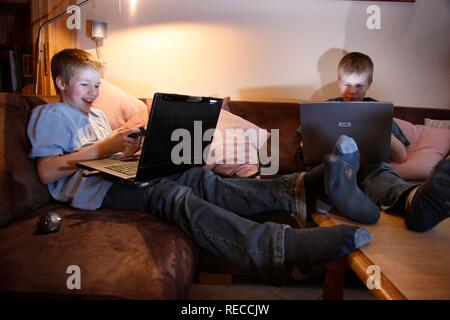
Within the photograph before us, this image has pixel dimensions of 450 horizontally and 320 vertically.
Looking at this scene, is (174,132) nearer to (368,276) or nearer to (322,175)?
(322,175)

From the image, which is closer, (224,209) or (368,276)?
(368,276)

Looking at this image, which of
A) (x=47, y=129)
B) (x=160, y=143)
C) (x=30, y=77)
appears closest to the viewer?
(x=160, y=143)

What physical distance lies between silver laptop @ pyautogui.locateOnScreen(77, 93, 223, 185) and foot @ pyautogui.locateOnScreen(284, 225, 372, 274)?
1.42 feet

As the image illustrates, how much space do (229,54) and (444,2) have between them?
51.9 inches

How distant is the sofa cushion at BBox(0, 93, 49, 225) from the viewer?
1021 millimetres

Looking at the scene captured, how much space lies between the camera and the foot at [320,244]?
0.78 metres

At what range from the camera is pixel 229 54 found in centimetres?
203

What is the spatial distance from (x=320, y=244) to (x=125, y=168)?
63 cm

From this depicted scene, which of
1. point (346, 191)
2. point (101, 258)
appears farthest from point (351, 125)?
point (101, 258)

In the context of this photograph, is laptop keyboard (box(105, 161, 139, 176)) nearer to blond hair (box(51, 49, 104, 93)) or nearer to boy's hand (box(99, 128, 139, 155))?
boy's hand (box(99, 128, 139, 155))

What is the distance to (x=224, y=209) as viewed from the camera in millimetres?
1041

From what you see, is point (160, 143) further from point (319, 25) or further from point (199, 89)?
point (319, 25)

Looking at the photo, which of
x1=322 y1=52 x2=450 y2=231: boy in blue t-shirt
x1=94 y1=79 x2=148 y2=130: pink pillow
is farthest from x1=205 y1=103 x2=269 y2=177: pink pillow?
x1=322 y1=52 x2=450 y2=231: boy in blue t-shirt
